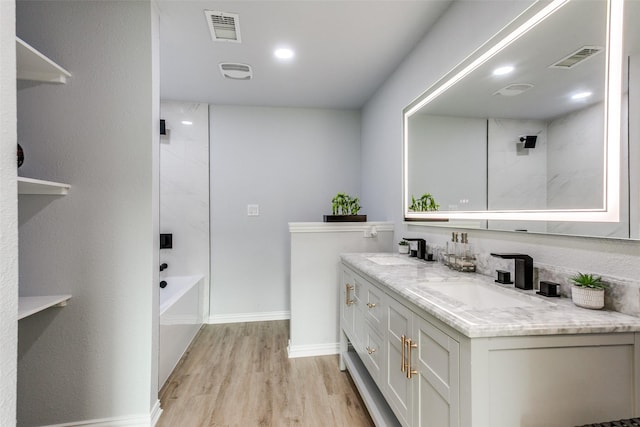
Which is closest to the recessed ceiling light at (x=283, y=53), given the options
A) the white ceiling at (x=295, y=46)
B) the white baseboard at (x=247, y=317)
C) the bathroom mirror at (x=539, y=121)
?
the white ceiling at (x=295, y=46)

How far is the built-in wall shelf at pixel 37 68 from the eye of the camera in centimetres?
134

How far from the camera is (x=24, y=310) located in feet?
4.47

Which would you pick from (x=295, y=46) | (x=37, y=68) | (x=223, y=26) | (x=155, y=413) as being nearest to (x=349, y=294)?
(x=155, y=413)

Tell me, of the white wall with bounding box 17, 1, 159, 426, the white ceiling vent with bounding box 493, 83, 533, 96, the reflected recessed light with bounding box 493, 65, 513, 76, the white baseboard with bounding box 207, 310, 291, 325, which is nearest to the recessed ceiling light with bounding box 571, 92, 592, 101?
the white ceiling vent with bounding box 493, 83, 533, 96

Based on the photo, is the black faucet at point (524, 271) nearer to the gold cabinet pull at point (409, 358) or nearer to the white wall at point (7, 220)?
the gold cabinet pull at point (409, 358)

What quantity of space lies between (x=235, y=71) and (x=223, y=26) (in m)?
0.61

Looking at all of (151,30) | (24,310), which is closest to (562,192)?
(151,30)

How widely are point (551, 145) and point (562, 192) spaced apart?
0.65ft

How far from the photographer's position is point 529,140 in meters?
1.33

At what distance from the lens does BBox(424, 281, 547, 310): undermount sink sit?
1.20 metres

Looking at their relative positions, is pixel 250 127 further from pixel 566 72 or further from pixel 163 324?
pixel 566 72

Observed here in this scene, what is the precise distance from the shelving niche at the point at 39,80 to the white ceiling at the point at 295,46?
0.70 meters

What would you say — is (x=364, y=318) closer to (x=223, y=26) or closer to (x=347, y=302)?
(x=347, y=302)

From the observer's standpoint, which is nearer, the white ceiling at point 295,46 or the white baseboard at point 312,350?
the white ceiling at point 295,46
